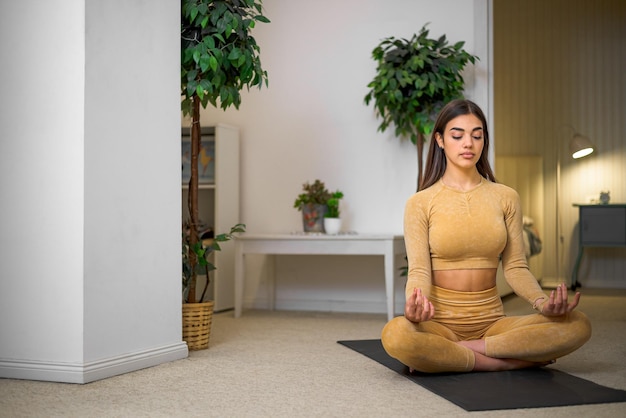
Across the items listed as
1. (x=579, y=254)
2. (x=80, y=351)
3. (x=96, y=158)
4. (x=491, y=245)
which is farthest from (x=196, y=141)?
(x=579, y=254)

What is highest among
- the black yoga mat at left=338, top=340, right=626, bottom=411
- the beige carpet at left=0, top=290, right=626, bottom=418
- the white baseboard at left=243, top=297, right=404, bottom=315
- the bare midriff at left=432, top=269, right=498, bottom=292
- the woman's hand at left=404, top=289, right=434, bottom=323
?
the bare midriff at left=432, top=269, right=498, bottom=292

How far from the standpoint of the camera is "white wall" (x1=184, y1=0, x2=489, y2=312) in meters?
5.50

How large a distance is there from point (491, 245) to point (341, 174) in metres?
2.64

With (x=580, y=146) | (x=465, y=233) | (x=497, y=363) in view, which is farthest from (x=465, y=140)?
(x=580, y=146)

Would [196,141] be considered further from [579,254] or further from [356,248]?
[579,254]

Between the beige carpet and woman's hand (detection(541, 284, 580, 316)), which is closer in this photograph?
the beige carpet

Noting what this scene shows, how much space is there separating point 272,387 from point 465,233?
92cm

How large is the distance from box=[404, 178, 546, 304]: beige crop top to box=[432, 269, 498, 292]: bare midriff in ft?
0.06

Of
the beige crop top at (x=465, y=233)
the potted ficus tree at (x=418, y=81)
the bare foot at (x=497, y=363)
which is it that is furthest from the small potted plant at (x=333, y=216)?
the bare foot at (x=497, y=363)

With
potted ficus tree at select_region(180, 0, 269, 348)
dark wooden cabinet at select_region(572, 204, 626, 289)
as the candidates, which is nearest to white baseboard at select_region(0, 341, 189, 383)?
potted ficus tree at select_region(180, 0, 269, 348)

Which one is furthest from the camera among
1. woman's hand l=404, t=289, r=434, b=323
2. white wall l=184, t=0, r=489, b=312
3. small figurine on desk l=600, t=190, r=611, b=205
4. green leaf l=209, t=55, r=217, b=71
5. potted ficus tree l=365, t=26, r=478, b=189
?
small figurine on desk l=600, t=190, r=611, b=205

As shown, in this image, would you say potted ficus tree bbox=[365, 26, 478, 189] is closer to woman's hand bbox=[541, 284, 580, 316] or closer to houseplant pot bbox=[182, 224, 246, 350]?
houseplant pot bbox=[182, 224, 246, 350]

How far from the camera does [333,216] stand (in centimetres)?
528

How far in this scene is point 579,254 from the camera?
7.62m
